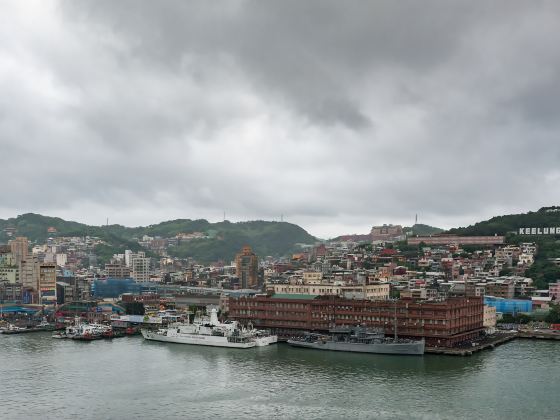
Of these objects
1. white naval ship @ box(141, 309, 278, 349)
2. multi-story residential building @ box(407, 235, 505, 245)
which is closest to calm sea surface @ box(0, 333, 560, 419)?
white naval ship @ box(141, 309, 278, 349)

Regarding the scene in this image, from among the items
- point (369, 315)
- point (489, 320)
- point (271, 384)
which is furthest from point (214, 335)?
point (489, 320)

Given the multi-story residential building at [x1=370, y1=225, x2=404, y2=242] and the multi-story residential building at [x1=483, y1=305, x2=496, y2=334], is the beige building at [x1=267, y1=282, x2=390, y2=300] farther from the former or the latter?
the multi-story residential building at [x1=370, y1=225, x2=404, y2=242]

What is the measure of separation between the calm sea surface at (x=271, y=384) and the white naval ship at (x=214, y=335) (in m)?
1.38

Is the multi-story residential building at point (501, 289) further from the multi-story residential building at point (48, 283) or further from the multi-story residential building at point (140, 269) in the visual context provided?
the multi-story residential building at point (140, 269)

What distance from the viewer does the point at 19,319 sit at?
62.8 m

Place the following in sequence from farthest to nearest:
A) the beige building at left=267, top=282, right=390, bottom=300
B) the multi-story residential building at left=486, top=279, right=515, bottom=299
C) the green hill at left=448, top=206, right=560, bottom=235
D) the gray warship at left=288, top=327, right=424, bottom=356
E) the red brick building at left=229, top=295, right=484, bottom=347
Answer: the green hill at left=448, top=206, right=560, bottom=235, the multi-story residential building at left=486, top=279, right=515, bottom=299, the beige building at left=267, top=282, right=390, bottom=300, the red brick building at left=229, top=295, right=484, bottom=347, the gray warship at left=288, top=327, right=424, bottom=356

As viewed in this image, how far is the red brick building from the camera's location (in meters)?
42.8

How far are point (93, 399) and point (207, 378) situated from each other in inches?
255

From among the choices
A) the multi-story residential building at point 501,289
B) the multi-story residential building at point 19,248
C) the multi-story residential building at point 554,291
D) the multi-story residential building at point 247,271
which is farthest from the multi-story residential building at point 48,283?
the multi-story residential building at point 554,291

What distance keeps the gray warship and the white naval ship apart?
245 cm

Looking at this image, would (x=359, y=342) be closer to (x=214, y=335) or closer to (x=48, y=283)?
(x=214, y=335)

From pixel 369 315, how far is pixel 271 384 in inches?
604

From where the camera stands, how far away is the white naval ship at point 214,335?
4462cm

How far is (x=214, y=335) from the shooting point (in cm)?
4575
